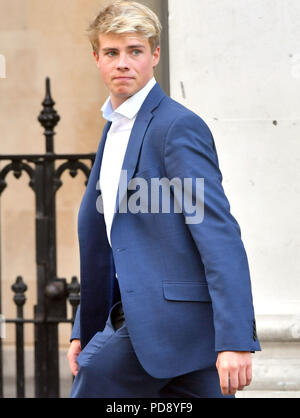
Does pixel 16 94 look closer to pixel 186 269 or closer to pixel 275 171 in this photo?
pixel 275 171

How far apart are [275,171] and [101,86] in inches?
91.8

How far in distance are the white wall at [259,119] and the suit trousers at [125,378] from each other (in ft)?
6.82

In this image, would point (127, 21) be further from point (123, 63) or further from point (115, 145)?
point (115, 145)

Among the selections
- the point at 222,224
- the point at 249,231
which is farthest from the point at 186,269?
the point at 249,231

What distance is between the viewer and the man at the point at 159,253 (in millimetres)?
3047

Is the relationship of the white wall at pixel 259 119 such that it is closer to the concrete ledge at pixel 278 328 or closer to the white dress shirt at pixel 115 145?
the concrete ledge at pixel 278 328

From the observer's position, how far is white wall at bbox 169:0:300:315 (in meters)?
5.29

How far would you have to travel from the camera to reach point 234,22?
5.29 metres

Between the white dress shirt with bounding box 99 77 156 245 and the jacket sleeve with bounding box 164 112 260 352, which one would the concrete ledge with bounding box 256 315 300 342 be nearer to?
the white dress shirt with bounding box 99 77 156 245

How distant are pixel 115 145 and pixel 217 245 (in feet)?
1.93

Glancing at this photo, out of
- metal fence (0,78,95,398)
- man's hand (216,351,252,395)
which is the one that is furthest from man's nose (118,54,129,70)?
metal fence (0,78,95,398)

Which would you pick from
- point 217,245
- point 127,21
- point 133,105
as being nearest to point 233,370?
point 217,245

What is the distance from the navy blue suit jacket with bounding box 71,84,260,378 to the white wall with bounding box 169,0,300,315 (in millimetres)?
2045

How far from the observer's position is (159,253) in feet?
10.5
